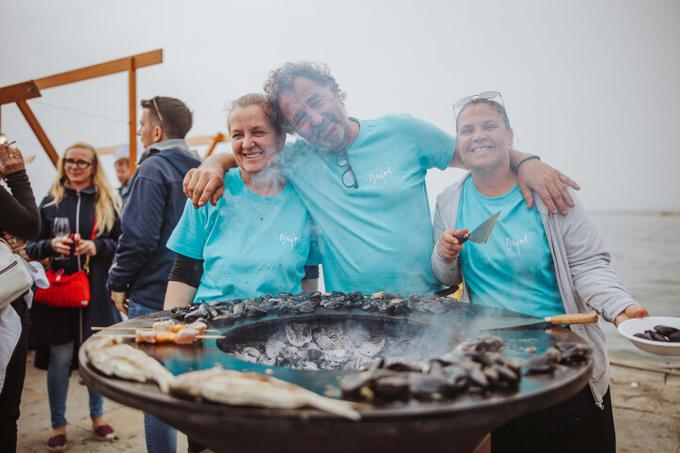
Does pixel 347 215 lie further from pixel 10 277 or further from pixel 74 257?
pixel 74 257

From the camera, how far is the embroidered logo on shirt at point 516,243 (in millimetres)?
2342

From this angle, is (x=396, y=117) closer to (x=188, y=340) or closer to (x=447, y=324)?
(x=447, y=324)

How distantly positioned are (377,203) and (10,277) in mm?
2085

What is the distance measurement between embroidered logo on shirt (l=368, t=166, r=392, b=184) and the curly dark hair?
52cm

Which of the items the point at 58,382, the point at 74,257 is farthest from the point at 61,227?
the point at 58,382

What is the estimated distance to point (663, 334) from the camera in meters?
1.76

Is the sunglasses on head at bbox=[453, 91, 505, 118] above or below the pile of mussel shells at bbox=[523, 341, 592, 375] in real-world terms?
above

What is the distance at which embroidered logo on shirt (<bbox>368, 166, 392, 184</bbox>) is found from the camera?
2729 millimetres

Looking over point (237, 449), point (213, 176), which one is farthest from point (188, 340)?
point (213, 176)

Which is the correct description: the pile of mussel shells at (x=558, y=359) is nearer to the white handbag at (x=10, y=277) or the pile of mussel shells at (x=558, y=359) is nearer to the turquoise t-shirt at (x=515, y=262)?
the turquoise t-shirt at (x=515, y=262)

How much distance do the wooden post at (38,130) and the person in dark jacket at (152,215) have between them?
3.89m

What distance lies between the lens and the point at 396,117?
2.91m

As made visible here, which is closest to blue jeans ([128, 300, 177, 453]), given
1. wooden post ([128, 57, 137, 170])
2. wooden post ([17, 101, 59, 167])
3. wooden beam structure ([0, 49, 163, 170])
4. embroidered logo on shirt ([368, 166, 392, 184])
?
embroidered logo on shirt ([368, 166, 392, 184])

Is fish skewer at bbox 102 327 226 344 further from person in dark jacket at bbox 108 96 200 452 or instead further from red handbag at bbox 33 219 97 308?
red handbag at bbox 33 219 97 308
